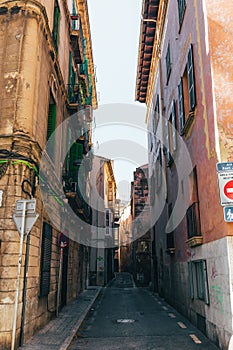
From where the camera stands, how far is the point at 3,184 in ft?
25.7

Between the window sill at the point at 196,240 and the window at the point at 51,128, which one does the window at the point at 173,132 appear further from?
the window at the point at 51,128

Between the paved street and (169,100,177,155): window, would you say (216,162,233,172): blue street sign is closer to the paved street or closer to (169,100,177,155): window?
the paved street

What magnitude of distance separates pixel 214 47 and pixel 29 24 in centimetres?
472

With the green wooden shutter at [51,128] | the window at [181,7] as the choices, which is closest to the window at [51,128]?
the green wooden shutter at [51,128]

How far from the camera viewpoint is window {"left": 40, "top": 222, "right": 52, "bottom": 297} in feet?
32.0

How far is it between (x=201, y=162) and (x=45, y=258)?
519 centimetres

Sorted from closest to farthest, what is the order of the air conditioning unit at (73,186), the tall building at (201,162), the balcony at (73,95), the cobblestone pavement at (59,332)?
the cobblestone pavement at (59,332)
the tall building at (201,162)
the air conditioning unit at (73,186)
the balcony at (73,95)

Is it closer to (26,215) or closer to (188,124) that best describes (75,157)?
(188,124)

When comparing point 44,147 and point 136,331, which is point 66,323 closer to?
point 136,331

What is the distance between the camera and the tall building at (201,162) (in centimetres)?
766

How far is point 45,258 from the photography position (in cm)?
1011

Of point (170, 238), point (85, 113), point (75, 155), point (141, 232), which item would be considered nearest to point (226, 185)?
point (170, 238)

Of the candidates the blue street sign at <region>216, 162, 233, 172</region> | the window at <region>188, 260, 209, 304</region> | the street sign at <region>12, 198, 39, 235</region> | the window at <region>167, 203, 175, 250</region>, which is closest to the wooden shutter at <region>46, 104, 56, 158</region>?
the street sign at <region>12, 198, 39, 235</region>

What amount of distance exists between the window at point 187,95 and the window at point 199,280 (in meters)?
4.22
